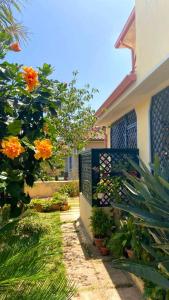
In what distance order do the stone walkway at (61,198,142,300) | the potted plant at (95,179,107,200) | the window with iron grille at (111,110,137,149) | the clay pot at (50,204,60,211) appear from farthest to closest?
the clay pot at (50,204,60,211)
the window with iron grille at (111,110,137,149)
the potted plant at (95,179,107,200)
the stone walkway at (61,198,142,300)

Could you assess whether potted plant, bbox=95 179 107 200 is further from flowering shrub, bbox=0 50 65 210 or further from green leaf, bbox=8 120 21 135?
green leaf, bbox=8 120 21 135

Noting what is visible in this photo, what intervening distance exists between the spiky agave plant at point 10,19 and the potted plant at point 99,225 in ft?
15.1

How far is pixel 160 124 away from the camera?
7348 millimetres

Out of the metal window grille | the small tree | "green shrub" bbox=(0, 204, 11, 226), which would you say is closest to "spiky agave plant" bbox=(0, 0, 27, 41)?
the small tree

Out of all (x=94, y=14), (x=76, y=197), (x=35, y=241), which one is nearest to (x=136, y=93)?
(x=94, y=14)

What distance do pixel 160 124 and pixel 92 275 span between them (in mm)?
3632

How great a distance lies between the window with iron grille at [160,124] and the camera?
695 centimetres

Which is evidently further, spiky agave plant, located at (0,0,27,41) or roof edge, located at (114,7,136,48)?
roof edge, located at (114,7,136,48)

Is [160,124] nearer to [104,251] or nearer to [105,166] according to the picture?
[105,166]

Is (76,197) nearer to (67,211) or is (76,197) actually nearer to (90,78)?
(67,211)

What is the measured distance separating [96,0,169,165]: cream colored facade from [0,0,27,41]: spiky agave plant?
2.47 metres

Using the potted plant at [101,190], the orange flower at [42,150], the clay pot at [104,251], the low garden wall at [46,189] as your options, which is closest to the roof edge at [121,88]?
the potted plant at [101,190]

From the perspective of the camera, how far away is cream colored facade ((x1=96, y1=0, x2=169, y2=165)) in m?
6.17

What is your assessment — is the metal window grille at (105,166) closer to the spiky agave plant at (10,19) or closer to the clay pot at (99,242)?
the clay pot at (99,242)
